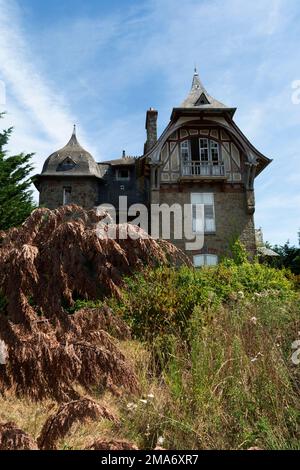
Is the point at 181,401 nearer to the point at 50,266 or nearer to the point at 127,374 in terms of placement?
the point at 127,374

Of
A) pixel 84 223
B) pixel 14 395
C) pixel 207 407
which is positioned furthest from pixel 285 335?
pixel 14 395

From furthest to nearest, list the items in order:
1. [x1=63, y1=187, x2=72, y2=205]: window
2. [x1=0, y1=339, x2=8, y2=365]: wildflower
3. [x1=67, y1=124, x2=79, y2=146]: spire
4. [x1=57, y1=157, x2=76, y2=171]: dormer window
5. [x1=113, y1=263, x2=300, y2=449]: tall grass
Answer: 1. [x1=67, y1=124, x2=79, y2=146]: spire
2. [x1=57, y1=157, x2=76, y2=171]: dormer window
3. [x1=63, y1=187, x2=72, y2=205]: window
4. [x1=113, y1=263, x2=300, y2=449]: tall grass
5. [x1=0, y1=339, x2=8, y2=365]: wildflower

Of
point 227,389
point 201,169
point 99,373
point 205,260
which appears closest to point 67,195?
point 201,169

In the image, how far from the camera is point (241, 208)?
18156 millimetres

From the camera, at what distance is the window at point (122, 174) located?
2158cm

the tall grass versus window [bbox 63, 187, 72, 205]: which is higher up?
window [bbox 63, 187, 72, 205]

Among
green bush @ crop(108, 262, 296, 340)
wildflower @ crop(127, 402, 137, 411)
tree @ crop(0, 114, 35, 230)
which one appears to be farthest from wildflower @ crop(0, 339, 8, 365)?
tree @ crop(0, 114, 35, 230)

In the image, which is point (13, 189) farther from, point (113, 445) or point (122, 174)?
point (113, 445)

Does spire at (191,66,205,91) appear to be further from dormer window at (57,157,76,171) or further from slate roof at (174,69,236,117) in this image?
dormer window at (57,157,76,171)

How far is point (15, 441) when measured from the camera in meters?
2.49

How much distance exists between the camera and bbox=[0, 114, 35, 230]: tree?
12375 mm

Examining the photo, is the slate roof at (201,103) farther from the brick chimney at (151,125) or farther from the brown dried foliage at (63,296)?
the brown dried foliage at (63,296)

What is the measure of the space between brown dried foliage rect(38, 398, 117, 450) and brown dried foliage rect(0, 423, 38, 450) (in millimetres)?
146

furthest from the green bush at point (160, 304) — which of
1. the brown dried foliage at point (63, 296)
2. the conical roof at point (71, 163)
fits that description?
the conical roof at point (71, 163)
